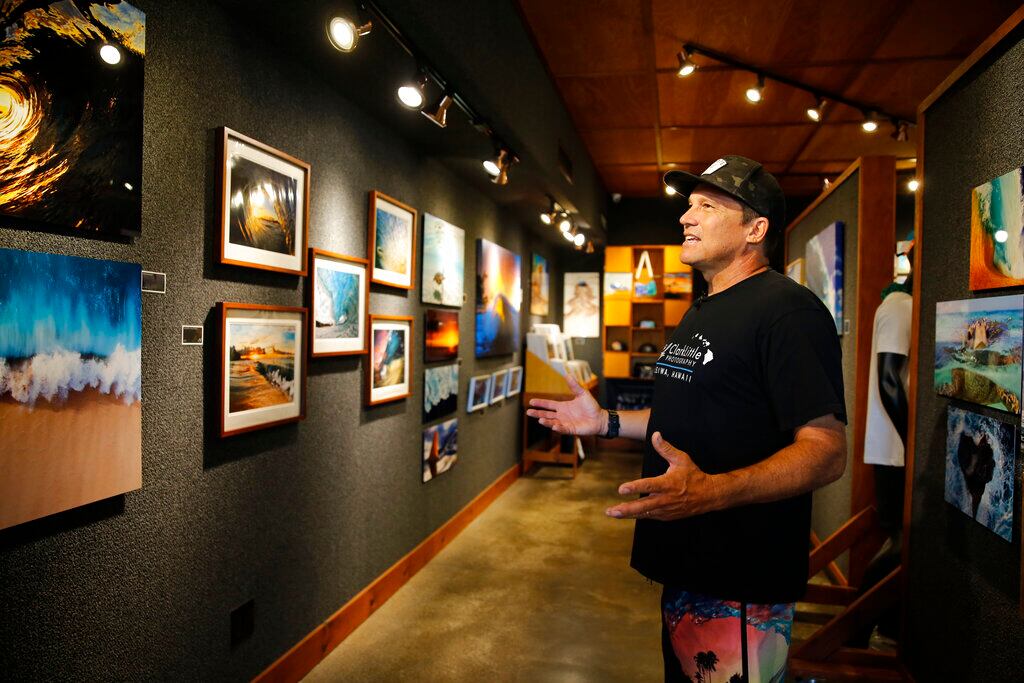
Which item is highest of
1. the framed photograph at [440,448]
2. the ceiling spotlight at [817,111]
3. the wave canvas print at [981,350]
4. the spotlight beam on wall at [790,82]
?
the spotlight beam on wall at [790,82]

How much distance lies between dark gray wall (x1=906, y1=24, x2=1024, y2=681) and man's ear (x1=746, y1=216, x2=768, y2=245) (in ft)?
2.33

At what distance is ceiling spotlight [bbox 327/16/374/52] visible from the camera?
1966 mm

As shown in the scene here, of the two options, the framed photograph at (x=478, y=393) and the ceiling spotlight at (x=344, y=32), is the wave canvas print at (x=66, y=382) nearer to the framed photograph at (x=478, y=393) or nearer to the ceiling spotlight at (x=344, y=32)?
the ceiling spotlight at (x=344, y=32)

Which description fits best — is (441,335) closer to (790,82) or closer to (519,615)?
(519,615)

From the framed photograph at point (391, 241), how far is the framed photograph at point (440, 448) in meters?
0.97

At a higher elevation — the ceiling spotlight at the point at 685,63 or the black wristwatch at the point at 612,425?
the ceiling spotlight at the point at 685,63

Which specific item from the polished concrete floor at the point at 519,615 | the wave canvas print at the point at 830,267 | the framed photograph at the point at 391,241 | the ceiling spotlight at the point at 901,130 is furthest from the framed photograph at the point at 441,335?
the ceiling spotlight at the point at 901,130

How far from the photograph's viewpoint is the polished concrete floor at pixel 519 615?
2.56m

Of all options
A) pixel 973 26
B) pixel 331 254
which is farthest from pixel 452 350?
pixel 973 26

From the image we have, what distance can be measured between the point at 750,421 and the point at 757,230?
Answer: 468 mm

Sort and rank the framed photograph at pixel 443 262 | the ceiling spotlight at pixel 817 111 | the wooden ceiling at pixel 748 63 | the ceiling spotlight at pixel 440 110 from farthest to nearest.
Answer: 1. the ceiling spotlight at pixel 817 111
2. the framed photograph at pixel 443 262
3. the wooden ceiling at pixel 748 63
4. the ceiling spotlight at pixel 440 110

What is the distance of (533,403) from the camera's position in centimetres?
179

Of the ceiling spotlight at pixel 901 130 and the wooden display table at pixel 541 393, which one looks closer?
the ceiling spotlight at pixel 901 130

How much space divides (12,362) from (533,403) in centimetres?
126
